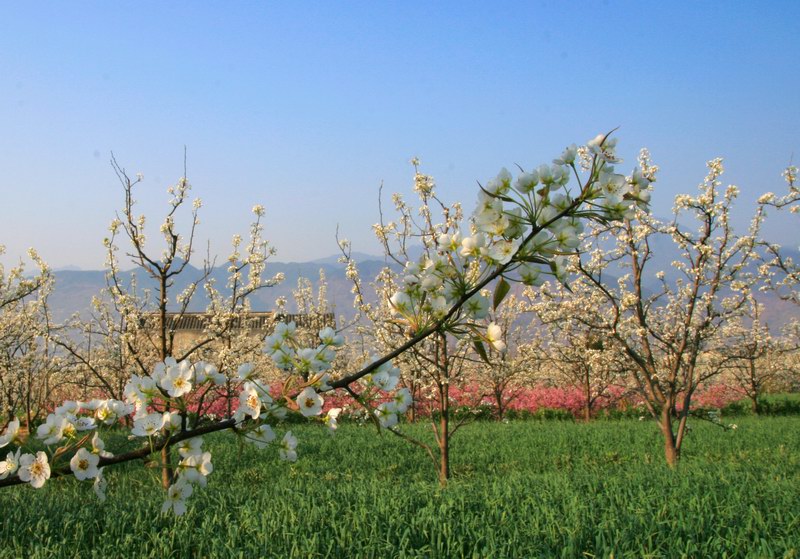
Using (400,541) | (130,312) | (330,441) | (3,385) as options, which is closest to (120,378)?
(3,385)

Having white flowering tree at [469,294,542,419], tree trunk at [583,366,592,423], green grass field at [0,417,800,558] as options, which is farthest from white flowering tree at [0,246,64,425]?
tree trunk at [583,366,592,423]

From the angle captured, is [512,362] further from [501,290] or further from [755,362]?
[755,362]

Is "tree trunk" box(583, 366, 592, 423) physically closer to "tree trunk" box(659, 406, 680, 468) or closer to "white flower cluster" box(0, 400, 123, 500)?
"tree trunk" box(659, 406, 680, 468)

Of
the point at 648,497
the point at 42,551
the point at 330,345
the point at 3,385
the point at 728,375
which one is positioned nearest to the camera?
the point at 330,345

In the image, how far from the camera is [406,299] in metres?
1.64

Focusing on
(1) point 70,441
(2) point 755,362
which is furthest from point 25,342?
(2) point 755,362

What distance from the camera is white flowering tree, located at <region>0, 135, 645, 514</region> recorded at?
153 centimetres

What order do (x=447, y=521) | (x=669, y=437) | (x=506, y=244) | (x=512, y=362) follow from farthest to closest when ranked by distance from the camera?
(x=512, y=362) → (x=669, y=437) → (x=447, y=521) → (x=506, y=244)

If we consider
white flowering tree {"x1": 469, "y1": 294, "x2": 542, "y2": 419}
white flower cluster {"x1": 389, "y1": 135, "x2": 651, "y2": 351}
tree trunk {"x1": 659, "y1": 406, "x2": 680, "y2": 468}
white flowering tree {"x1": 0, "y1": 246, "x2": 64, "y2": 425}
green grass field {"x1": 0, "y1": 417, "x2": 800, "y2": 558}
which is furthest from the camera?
white flowering tree {"x1": 469, "y1": 294, "x2": 542, "y2": 419}

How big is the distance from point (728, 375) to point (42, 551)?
2400 cm

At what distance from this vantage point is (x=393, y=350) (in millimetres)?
1650

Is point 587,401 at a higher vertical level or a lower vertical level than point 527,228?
lower

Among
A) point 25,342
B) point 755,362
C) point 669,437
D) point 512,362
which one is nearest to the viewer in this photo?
point 669,437

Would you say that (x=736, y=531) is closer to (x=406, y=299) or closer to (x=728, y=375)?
(x=406, y=299)
